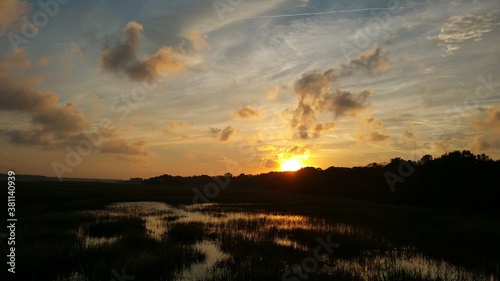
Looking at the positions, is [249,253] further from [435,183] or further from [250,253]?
[435,183]

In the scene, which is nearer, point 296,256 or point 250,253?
point 296,256

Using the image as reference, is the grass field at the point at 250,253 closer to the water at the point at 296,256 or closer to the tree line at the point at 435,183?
the water at the point at 296,256

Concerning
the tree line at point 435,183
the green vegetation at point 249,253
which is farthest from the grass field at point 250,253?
the tree line at point 435,183

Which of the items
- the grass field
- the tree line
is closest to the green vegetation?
the grass field

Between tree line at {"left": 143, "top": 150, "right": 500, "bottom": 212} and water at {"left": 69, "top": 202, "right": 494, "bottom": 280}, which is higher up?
Result: tree line at {"left": 143, "top": 150, "right": 500, "bottom": 212}

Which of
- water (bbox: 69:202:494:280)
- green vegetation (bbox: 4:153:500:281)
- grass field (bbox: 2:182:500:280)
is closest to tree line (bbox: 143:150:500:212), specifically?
green vegetation (bbox: 4:153:500:281)

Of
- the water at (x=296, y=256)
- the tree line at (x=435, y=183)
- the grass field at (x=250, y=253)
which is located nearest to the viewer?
the grass field at (x=250, y=253)

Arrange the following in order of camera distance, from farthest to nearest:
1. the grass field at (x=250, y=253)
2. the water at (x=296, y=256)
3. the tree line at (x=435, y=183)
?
the tree line at (x=435, y=183), the water at (x=296, y=256), the grass field at (x=250, y=253)

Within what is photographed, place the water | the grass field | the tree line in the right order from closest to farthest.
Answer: the grass field < the water < the tree line

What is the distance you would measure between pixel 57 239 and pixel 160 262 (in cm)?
870

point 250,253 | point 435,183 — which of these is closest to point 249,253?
point 250,253

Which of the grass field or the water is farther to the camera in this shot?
the water

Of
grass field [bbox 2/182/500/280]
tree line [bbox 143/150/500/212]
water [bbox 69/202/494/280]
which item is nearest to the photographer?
grass field [bbox 2/182/500/280]

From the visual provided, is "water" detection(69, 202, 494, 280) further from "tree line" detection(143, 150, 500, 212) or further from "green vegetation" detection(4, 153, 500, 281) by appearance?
"tree line" detection(143, 150, 500, 212)
